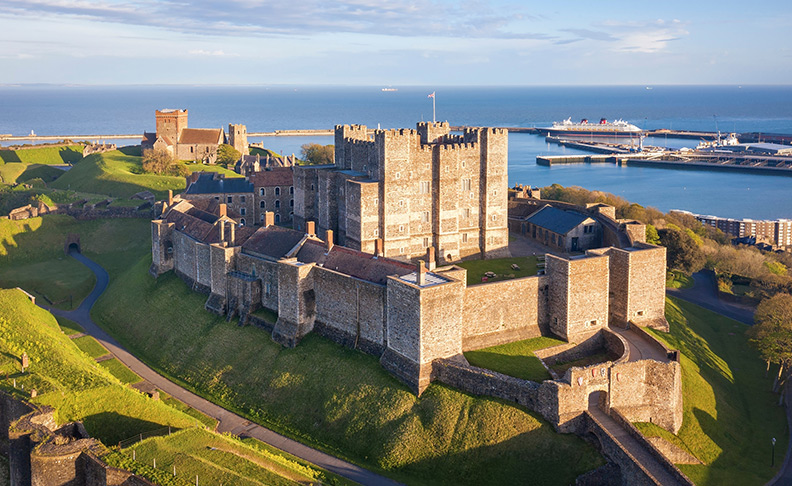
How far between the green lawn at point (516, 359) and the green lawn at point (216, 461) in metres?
10.2

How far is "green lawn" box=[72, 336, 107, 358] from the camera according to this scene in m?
52.3

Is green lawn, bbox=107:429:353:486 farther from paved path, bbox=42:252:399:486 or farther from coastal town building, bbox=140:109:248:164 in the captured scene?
coastal town building, bbox=140:109:248:164

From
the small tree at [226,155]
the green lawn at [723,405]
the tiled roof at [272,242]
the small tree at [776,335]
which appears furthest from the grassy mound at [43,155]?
the small tree at [776,335]

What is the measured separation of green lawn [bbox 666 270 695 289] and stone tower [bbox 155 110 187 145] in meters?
76.8

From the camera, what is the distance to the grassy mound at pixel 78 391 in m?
36.1

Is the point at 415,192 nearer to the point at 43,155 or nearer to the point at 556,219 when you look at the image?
the point at 556,219

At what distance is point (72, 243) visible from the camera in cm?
7600

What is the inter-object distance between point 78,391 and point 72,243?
42442 mm

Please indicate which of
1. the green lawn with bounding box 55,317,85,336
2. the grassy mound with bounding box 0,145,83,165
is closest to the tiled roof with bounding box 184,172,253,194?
the green lawn with bounding box 55,317,85,336

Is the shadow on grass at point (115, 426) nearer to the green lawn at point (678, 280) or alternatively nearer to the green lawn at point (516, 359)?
the green lawn at point (516, 359)

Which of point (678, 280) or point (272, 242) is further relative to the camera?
point (678, 280)

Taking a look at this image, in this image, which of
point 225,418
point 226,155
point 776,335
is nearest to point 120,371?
point 225,418

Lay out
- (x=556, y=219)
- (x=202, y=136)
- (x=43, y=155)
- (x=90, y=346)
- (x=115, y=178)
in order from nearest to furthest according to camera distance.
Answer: (x=90, y=346) < (x=556, y=219) < (x=115, y=178) < (x=202, y=136) < (x=43, y=155)

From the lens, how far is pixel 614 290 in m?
47.9
